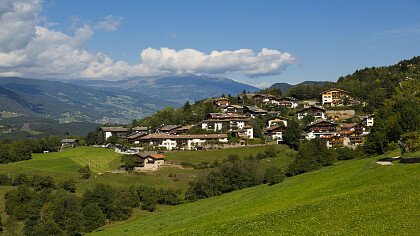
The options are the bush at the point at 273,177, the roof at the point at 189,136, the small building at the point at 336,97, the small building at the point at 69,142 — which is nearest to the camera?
the bush at the point at 273,177

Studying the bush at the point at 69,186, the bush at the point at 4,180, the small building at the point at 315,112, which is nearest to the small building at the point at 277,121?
the small building at the point at 315,112

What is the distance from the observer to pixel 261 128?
5128 inches

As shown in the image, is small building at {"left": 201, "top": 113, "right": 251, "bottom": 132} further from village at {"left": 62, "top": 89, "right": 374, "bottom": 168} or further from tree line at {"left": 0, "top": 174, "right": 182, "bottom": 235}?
tree line at {"left": 0, "top": 174, "right": 182, "bottom": 235}

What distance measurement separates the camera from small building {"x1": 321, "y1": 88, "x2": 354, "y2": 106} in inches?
5861

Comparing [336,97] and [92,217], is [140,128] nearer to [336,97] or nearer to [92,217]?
[336,97]

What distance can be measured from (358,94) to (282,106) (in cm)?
2540

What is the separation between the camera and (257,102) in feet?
543

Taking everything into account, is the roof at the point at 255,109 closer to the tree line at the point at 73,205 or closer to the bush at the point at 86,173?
the bush at the point at 86,173

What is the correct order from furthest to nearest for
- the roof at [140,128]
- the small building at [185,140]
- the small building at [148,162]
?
the roof at [140,128] < the small building at [185,140] < the small building at [148,162]

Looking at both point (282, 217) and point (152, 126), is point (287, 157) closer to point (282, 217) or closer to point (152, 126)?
point (152, 126)

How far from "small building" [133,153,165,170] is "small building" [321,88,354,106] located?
7207 cm

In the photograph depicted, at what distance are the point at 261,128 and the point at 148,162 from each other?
41.5 metres

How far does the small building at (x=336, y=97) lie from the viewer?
148875 millimetres

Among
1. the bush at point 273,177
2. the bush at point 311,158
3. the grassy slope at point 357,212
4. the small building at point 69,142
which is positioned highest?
the grassy slope at point 357,212
